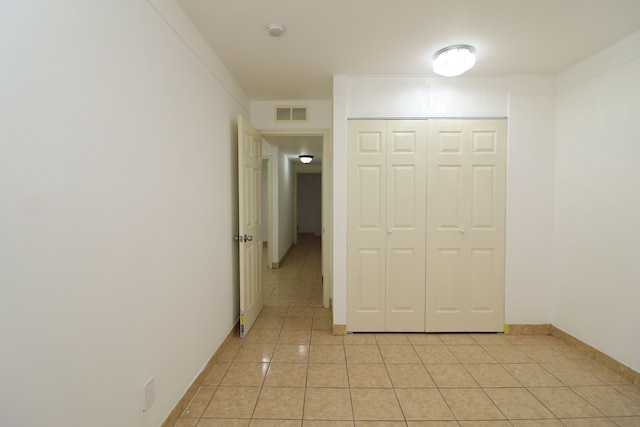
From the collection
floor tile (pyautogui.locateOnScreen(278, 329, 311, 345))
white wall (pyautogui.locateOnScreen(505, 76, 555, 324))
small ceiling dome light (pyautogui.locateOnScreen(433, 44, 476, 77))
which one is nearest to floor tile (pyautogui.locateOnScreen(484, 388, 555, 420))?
white wall (pyautogui.locateOnScreen(505, 76, 555, 324))

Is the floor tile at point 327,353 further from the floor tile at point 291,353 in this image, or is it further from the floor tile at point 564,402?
the floor tile at point 564,402

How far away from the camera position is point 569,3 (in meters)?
1.83

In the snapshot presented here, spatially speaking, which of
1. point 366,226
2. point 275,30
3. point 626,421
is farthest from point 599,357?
point 275,30

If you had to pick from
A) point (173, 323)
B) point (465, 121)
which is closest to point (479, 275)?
point (465, 121)

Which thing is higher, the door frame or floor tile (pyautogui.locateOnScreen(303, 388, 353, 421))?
the door frame

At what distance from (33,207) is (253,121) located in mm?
3035

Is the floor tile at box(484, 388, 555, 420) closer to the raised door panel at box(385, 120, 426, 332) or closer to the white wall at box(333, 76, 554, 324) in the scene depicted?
the raised door panel at box(385, 120, 426, 332)

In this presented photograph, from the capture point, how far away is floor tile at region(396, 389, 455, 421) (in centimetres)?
186

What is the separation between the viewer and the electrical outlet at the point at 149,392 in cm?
151

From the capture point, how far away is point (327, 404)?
6.47 ft

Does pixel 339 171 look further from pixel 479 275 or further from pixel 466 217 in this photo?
pixel 479 275

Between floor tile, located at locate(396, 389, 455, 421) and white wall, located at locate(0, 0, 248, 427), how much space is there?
1.43 meters

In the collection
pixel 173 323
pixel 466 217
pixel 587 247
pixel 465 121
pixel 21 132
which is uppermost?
pixel 465 121

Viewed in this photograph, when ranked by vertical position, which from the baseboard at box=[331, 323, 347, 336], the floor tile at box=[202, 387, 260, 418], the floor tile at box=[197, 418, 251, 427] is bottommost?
the floor tile at box=[202, 387, 260, 418]
